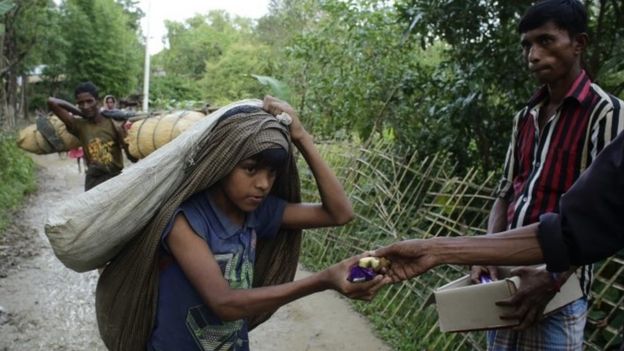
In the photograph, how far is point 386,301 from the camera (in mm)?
4699

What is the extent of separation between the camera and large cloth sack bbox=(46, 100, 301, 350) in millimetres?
1587

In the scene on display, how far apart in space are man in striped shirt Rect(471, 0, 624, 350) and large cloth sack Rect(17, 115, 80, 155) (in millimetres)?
4103

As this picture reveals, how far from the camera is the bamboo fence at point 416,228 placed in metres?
2.78

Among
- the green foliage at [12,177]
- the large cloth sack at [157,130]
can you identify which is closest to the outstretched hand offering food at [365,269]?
the large cloth sack at [157,130]

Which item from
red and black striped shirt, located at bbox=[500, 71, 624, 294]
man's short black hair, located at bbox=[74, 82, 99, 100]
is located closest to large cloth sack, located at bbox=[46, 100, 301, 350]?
red and black striped shirt, located at bbox=[500, 71, 624, 294]

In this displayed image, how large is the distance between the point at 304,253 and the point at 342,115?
195 centimetres

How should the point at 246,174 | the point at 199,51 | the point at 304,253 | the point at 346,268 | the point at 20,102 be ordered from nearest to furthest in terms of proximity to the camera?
1. the point at 346,268
2. the point at 246,174
3. the point at 304,253
4. the point at 20,102
5. the point at 199,51

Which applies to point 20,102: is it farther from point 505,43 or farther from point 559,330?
point 559,330

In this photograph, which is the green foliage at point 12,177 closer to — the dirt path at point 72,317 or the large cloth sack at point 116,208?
the dirt path at point 72,317

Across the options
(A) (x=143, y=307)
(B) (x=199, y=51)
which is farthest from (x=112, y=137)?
(B) (x=199, y=51)

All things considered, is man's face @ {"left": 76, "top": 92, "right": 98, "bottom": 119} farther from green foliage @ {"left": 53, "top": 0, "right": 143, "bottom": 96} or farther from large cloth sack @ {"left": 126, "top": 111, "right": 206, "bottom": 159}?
green foliage @ {"left": 53, "top": 0, "right": 143, "bottom": 96}

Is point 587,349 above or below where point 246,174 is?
below

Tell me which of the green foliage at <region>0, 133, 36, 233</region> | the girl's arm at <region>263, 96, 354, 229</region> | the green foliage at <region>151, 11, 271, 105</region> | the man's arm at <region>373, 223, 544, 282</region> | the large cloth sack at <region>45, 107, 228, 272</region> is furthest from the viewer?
the green foliage at <region>151, 11, 271, 105</region>

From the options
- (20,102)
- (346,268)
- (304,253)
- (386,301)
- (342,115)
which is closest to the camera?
(346,268)
